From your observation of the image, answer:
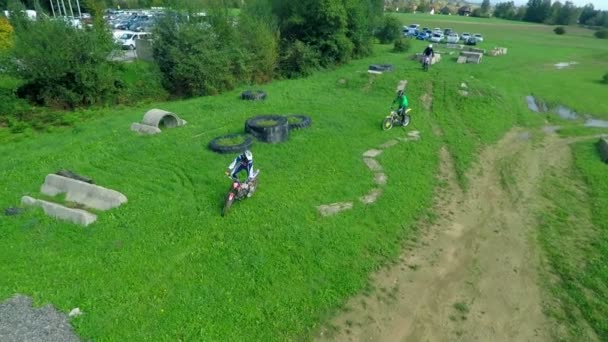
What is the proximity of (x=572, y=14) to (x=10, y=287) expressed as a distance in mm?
125035

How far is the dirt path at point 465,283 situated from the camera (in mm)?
6902

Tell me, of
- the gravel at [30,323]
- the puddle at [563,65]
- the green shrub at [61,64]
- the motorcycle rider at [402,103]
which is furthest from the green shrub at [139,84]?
the puddle at [563,65]

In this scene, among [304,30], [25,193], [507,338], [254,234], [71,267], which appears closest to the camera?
[507,338]

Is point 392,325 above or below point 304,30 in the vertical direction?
below

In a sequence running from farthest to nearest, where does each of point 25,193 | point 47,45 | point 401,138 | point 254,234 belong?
1. point 47,45
2. point 401,138
3. point 25,193
4. point 254,234

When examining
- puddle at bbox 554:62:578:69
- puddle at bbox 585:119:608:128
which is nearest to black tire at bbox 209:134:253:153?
puddle at bbox 585:119:608:128

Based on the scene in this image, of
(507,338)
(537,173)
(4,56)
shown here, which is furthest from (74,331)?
(4,56)

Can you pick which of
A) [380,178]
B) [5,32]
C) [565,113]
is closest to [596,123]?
[565,113]

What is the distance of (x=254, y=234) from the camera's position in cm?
906

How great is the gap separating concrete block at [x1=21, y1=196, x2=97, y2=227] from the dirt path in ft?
22.2

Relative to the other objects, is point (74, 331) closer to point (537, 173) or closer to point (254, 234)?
point (254, 234)

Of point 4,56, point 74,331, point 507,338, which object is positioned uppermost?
point 4,56

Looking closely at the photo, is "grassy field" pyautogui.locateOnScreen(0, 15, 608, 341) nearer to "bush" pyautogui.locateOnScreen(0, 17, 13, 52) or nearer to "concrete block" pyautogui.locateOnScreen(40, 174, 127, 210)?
"concrete block" pyautogui.locateOnScreen(40, 174, 127, 210)

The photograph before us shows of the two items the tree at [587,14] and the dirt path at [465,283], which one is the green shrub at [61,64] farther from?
the tree at [587,14]
